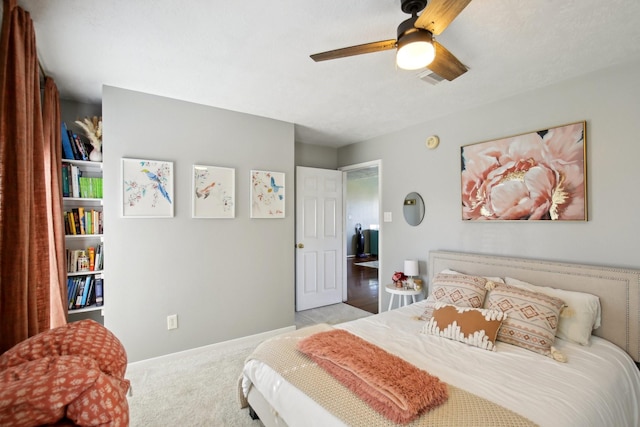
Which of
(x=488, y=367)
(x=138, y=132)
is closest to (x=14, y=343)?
(x=138, y=132)

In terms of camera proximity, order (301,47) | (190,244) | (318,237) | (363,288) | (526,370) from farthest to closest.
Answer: (363,288) < (318,237) < (190,244) < (301,47) < (526,370)

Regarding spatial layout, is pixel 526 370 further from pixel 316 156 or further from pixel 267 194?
pixel 316 156

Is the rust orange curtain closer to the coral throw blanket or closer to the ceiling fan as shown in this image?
the coral throw blanket

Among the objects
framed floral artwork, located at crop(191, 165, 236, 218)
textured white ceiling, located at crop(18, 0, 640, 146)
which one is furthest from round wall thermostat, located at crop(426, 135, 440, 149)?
framed floral artwork, located at crop(191, 165, 236, 218)

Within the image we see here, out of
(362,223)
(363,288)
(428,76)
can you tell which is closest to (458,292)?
(428,76)

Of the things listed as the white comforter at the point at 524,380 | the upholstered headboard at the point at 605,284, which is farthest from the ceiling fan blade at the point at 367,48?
the upholstered headboard at the point at 605,284

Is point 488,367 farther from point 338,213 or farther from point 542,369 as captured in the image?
point 338,213

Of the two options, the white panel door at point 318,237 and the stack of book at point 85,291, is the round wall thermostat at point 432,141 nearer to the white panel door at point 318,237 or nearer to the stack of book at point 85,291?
the white panel door at point 318,237

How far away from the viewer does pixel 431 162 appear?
3.22m

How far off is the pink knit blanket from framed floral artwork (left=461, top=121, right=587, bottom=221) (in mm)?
1844

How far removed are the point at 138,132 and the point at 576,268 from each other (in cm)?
376

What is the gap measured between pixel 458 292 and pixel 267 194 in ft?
6.99

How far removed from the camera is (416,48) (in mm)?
1340

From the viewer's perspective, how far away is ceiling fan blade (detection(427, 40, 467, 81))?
1501mm
